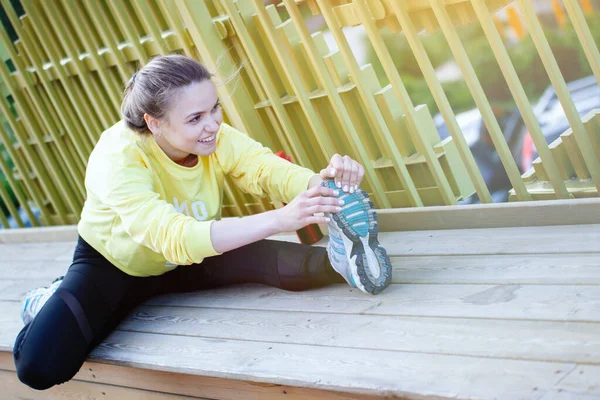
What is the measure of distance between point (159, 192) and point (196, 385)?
21.8 inches

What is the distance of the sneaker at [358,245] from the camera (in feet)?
6.20

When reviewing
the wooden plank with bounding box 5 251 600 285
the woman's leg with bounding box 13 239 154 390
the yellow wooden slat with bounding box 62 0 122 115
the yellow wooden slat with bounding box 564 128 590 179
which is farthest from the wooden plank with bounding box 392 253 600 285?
the yellow wooden slat with bounding box 62 0 122 115

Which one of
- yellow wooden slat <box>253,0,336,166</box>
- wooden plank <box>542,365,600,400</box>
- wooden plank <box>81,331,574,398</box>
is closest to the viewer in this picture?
wooden plank <box>542,365,600,400</box>

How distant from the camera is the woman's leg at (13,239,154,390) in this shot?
2.03 metres

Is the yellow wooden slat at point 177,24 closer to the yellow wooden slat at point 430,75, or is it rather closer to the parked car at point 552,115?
the yellow wooden slat at point 430,75

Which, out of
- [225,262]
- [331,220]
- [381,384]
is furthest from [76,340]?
[381,384]

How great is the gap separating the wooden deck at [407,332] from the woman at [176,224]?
84mm

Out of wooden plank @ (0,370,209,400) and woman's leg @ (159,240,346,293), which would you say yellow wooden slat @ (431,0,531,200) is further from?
wooden plank @ (0,370,209,400)

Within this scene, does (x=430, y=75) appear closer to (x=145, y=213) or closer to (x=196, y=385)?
(x=145, y=213)

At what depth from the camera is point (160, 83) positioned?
197cm

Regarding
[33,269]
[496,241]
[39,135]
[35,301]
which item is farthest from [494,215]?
[39,135]

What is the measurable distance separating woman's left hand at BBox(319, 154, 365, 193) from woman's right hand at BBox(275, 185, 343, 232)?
10 centimetres

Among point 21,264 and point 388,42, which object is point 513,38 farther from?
point 21,264

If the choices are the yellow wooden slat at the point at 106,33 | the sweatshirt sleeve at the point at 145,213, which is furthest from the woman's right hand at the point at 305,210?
the yellow wooden slat at the point at 106,33
